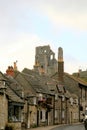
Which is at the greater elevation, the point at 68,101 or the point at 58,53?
the point at 58,53

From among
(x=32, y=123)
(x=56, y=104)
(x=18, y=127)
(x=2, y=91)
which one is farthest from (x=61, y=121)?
(x=2, y=91)

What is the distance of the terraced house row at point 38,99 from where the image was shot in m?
49.0

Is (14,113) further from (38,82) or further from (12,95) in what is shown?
(38,82)

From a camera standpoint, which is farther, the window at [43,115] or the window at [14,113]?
the window at [43,115]

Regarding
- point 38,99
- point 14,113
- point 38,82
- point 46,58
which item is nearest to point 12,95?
point 14,113

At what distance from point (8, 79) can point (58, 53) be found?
29477 mm

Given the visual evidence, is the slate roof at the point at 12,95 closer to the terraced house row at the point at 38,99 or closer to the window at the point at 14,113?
the terraced house row at the point at 38,99

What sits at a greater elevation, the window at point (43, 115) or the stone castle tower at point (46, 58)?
the stone castle tower at point (46, 58)

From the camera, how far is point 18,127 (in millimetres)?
48844

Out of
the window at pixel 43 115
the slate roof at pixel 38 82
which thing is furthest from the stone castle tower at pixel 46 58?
the window at pixel 43 115

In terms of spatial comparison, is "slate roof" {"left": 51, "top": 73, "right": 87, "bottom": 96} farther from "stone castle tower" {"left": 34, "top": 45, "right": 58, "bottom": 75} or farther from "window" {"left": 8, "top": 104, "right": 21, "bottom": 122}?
"stone castle tower" {"left": 34, "top": 45, "right": 58, "bottom": 75}

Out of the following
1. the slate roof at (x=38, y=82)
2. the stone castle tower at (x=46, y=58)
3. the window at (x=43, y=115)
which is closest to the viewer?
the window at (x=43, y=115)

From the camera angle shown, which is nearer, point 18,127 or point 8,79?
point 18,127

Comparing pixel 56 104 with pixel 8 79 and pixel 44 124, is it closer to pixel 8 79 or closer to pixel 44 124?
pixel 44 124
